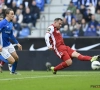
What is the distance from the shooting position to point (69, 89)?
10.3 m

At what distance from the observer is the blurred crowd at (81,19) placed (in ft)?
74.1

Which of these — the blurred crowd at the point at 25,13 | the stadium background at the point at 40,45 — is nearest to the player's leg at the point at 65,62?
the stadium background at the point at 40,45

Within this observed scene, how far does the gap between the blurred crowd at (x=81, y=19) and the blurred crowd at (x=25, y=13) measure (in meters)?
1.54

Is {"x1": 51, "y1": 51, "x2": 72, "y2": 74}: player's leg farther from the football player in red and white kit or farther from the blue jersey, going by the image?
the blue jersey

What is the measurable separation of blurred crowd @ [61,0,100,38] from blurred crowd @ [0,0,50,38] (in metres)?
1.54

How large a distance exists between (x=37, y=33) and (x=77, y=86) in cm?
1326

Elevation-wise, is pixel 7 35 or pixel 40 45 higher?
pixel 7 35

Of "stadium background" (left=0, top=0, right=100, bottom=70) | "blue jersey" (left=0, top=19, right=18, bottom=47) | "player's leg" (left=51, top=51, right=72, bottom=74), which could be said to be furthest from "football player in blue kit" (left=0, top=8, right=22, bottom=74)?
"stadium background" (left=0, top=0, right=100, bottom=70)

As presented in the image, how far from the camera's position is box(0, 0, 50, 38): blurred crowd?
77.0ft

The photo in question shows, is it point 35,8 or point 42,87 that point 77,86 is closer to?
point 42,87

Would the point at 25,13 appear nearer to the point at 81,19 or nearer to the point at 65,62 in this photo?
the point at 81,19

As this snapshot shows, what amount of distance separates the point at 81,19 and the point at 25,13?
3.11 m

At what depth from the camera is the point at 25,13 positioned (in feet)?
79.9

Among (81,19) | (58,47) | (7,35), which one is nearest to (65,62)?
(58,47)
